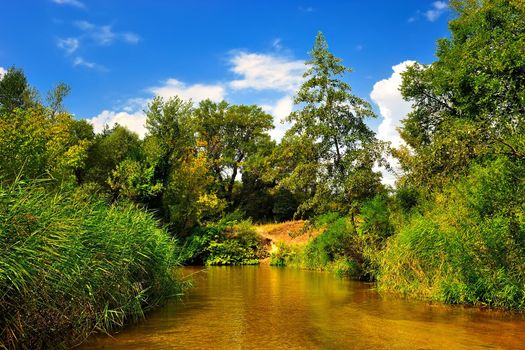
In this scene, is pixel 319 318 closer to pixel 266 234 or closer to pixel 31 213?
pixel 31 213

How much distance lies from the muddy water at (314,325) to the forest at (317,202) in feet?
2.24

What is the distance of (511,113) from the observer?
19.2 metres

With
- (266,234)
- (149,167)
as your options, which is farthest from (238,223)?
(149,167)

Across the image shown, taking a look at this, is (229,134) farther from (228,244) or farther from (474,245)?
(474,245)

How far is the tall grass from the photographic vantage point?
623cm

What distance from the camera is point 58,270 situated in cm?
677

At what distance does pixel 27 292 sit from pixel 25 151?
14696mm

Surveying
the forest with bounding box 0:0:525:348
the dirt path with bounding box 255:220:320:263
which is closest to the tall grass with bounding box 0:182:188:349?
the forest with bounding box 0:0:525:348

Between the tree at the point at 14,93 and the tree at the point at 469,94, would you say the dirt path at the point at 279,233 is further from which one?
the tree at the point at 14,93

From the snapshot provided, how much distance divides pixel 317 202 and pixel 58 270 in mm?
15057

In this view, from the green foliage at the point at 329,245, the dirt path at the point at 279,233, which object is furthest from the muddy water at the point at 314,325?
the dirt path at the point at 279,233

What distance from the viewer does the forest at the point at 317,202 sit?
7.18m

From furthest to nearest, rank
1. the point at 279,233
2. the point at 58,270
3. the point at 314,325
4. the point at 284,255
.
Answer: the point at 279,233 < the point at 284,255 < the point at 314,325 < the point at 58,270

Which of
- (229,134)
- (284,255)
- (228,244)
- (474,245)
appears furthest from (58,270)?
(229,134)
